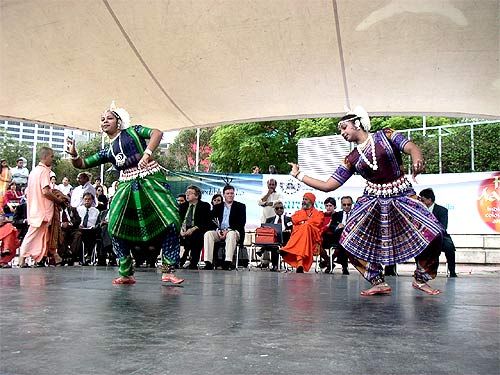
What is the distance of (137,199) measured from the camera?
4.44m

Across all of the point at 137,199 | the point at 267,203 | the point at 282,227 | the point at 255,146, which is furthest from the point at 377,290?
the point at 255,146

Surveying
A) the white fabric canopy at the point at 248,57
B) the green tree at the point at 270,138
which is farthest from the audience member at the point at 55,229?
the green tree at the point at 270,138

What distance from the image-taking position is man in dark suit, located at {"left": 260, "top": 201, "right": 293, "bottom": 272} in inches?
335

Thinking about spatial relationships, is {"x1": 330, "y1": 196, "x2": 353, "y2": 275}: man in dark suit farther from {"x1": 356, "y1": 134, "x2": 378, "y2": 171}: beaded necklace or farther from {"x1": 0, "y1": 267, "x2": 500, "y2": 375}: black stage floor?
{"x1": 0, "y1": 267, "x2": 500, "y2": 375}: black stage floor

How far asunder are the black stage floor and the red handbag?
4.43m

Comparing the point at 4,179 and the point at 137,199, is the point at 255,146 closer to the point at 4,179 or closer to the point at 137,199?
the point at 4,179

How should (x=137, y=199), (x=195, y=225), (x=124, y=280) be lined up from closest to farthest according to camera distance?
(x=137, y=199), (x=124, y=280), (x=195, y=225)

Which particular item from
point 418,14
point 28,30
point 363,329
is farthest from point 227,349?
point 28,30

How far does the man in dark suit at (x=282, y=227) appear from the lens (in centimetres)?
851

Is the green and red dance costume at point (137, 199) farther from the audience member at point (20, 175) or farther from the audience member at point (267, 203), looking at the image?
the audience member at point (20, 175)

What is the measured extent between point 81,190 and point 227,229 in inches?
130

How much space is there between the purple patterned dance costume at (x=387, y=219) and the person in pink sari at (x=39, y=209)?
4.88m

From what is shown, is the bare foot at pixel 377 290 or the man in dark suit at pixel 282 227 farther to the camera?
the man in dark suit at pixel 282 227

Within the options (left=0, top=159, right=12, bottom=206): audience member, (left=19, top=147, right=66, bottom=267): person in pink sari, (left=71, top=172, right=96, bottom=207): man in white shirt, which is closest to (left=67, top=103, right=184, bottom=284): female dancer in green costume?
(left=19, top=147, right=66, bottom=267): person in pink sari
